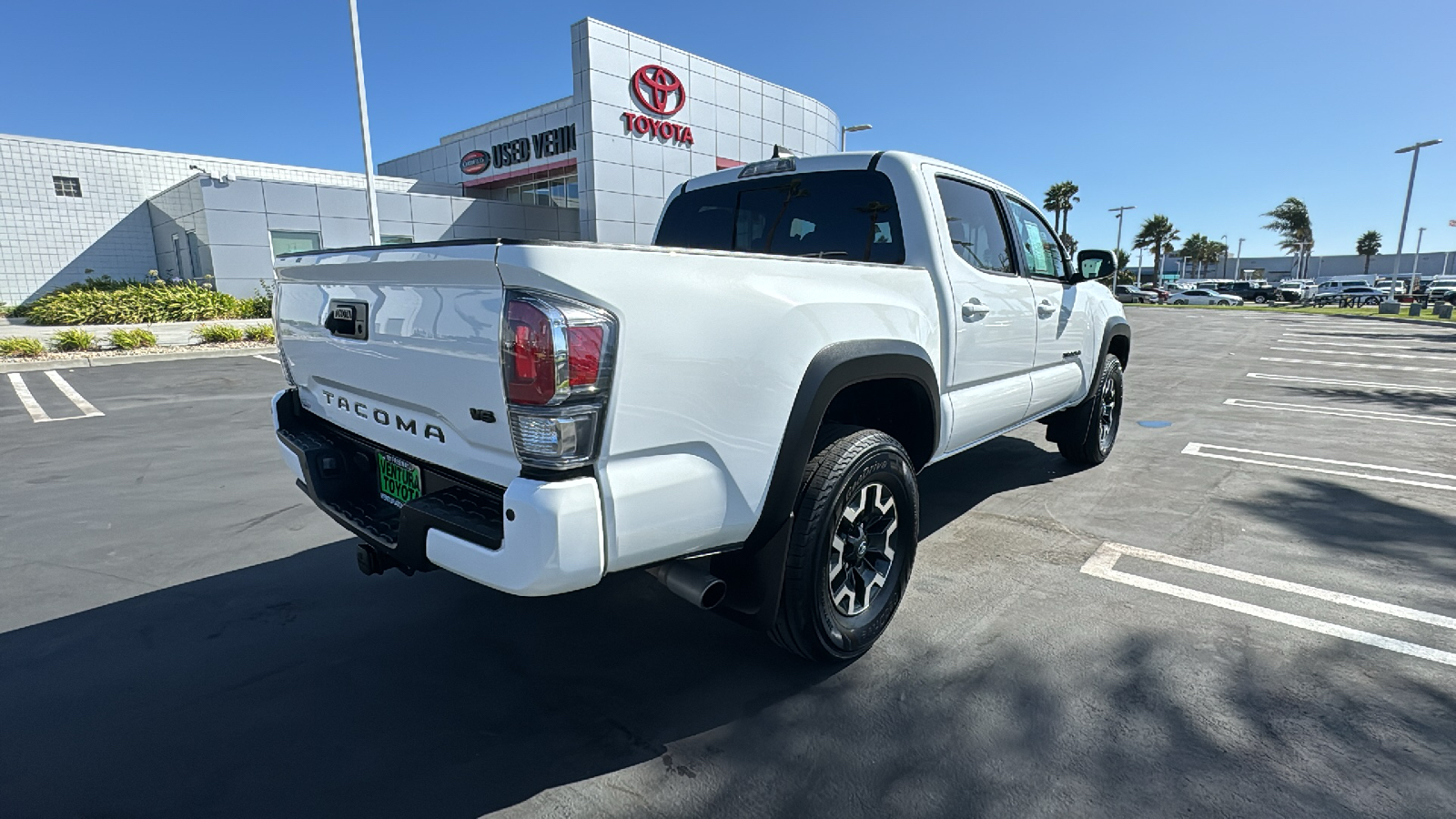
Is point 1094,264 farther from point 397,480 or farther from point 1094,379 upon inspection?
point 397,480

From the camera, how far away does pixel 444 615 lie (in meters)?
3.13

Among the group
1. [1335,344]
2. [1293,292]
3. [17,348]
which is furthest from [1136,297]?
[17,348]

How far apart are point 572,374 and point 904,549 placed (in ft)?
5.70

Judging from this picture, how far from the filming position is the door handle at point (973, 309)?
331 centimetres

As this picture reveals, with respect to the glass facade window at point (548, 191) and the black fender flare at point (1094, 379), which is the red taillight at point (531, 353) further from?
the glass facade window at point (548, 191)

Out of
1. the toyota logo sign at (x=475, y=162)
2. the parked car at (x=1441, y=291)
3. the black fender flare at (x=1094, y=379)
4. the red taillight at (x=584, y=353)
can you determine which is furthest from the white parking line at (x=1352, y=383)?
the parked car at (x=1441, y=291)

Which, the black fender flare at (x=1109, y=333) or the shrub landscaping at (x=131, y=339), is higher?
the black fender flare at (x=1109, y=333)

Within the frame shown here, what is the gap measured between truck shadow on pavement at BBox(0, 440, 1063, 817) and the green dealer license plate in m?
0.70

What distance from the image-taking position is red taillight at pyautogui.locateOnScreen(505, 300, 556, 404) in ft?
5.72

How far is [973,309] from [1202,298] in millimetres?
52575

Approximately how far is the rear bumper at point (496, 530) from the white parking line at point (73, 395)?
759cm

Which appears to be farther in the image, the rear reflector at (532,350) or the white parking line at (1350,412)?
the white parking line at (1350,412)

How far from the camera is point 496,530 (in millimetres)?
1911

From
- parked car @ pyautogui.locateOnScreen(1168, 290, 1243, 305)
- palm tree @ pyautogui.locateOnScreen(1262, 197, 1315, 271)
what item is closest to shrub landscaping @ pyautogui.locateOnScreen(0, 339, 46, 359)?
parked car @ pyautogui.locateOnScreen(1168, 290, 1243, 305)
